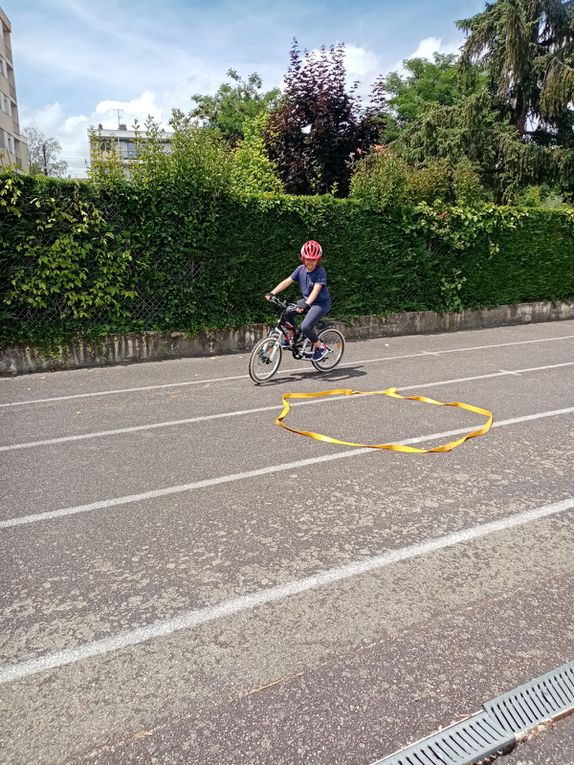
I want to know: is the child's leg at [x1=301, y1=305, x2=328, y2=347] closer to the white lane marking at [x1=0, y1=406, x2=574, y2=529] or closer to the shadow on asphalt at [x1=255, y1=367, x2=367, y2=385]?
the shadow on asphalt at [x1=255, y1=367, x2=367, y2=385]

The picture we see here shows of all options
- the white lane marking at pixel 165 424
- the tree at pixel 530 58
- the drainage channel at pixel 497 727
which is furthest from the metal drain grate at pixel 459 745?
the tree at pixel 530 58

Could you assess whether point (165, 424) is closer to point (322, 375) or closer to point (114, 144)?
point (322, 375)

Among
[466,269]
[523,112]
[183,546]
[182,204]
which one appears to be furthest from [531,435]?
[523,112]

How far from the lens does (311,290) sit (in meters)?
8.52

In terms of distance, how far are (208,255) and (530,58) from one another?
20.3 m

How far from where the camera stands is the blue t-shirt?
842 cm

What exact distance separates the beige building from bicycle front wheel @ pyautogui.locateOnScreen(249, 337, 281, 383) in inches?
2056

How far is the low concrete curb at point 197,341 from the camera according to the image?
9461 millimetres

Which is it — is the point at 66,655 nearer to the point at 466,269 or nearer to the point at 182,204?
the point at 182,204

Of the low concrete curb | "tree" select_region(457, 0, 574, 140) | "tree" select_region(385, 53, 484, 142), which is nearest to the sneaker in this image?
the low concrete curb

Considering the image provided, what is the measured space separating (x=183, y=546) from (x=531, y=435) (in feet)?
Answer: 12.5

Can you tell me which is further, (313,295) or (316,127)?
(316,127)

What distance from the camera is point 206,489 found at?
4.38 meters

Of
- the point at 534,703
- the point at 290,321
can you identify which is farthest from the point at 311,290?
the point at 534,703
